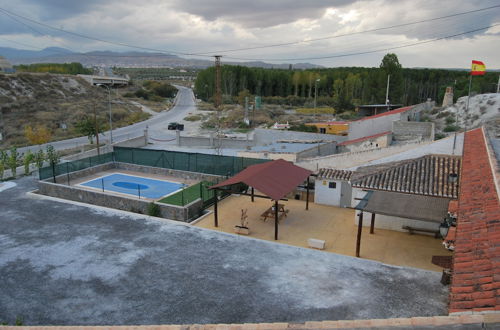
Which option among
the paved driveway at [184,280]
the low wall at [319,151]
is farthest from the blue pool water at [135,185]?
the low wall at [319,151]

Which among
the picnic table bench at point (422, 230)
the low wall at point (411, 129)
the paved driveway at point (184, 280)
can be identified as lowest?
the paved driveway at point (184, 280)

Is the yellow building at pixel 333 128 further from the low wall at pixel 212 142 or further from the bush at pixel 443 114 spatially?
the bush at pixel 443 114

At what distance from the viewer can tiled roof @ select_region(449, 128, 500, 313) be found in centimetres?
497

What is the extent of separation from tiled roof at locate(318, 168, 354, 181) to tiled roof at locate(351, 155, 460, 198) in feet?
8.93

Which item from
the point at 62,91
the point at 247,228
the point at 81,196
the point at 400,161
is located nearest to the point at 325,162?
the point at 400,161

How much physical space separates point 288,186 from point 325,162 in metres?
6.93

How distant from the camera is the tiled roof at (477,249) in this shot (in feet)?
16.3

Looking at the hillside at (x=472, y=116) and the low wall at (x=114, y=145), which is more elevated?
the hillside at (x=472, y=116)

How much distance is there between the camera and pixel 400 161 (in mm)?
19531

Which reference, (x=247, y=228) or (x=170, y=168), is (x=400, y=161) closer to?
(x=247, y=228)

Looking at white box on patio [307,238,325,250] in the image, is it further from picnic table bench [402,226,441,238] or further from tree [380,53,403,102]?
tree [380,53,403,102]

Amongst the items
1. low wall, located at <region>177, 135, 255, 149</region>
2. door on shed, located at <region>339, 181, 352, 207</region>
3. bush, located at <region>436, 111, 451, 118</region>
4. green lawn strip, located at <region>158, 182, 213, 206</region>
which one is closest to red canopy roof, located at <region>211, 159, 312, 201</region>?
door on shed, located at <region>339, 181, 352, 207</region>

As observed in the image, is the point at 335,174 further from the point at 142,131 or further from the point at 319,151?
the point at 142,131

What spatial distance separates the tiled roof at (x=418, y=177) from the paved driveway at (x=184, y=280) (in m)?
3.96
